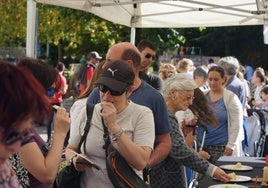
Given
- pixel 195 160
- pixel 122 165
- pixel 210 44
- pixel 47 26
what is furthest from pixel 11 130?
pixel 210 44

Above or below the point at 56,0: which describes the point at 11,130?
below

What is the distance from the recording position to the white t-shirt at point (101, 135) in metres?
2.80

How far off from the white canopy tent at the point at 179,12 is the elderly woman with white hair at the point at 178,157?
2866mm

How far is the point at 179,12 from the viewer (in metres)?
8.10

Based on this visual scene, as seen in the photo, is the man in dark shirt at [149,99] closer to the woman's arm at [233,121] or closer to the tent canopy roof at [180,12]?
the woman's arm at [233,121]

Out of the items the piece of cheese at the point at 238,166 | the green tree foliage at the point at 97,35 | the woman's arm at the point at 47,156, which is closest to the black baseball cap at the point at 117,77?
the woman's arm at the point at 47,156

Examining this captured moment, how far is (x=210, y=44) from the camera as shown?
120ft

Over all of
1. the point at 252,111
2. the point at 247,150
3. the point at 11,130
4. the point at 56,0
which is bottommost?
the point at 247,150

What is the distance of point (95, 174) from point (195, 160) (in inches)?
42.9

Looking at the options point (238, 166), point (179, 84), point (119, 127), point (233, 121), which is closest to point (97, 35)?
point (233, 121)

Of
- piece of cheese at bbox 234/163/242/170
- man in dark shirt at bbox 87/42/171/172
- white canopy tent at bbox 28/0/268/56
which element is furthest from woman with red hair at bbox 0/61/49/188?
white canopy tent at bbox 28/0/268/56

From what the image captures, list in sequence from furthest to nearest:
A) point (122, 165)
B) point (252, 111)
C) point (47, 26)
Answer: point (47, 26), point (252, 111), point (122, 165)

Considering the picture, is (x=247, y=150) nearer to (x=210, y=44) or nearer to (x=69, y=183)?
(x=69, y=183)

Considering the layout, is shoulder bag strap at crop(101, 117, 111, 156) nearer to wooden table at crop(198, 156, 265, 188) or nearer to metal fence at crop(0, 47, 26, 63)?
metal fence at crop(0, 47, 26, 63)
